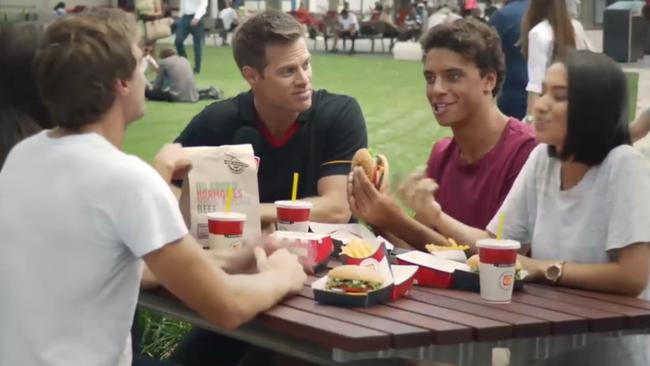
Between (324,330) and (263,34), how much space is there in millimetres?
1870

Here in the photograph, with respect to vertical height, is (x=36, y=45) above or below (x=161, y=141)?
above

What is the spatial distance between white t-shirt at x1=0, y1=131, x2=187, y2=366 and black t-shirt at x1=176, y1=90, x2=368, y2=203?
1.63m

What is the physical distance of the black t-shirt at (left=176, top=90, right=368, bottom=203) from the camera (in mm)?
4000

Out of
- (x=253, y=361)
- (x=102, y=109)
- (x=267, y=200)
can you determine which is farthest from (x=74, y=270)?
(x=267, y=200)

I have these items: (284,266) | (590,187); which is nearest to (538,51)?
(590,187)

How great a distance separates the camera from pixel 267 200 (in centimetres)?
400

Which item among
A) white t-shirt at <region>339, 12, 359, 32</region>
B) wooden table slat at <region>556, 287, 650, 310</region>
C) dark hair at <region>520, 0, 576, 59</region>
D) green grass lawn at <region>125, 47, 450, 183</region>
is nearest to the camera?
wooden table slat at <region>556, 287, 650, 310</region>

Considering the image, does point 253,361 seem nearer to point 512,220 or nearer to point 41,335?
point 512,220

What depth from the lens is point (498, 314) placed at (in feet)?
8.38

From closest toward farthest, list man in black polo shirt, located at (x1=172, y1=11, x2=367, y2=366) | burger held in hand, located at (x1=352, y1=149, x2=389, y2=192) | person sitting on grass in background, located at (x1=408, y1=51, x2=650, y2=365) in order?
person sitting on grass in background, located at (x1=408, y1=51, x2=650, y2=365) < burger held in hand, located at (x1=352, y1=149, x2=389, y2=192) < man in black polo shirt, located at (x1=172, y1=11, x2=367, y2=366)

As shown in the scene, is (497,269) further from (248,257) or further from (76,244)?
(76,244)

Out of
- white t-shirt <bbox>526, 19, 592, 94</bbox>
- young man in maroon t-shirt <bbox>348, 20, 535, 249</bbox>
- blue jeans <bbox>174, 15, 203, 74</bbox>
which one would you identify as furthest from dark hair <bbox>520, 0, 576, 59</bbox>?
blue jeans <bbox>174, 15, 203, 74</bbox>

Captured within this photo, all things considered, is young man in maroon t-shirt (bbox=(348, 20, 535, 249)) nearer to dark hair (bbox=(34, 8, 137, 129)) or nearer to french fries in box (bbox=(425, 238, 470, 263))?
french fries in box (bbox=(425, 238, 470, 263))

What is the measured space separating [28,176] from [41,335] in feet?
1.09
